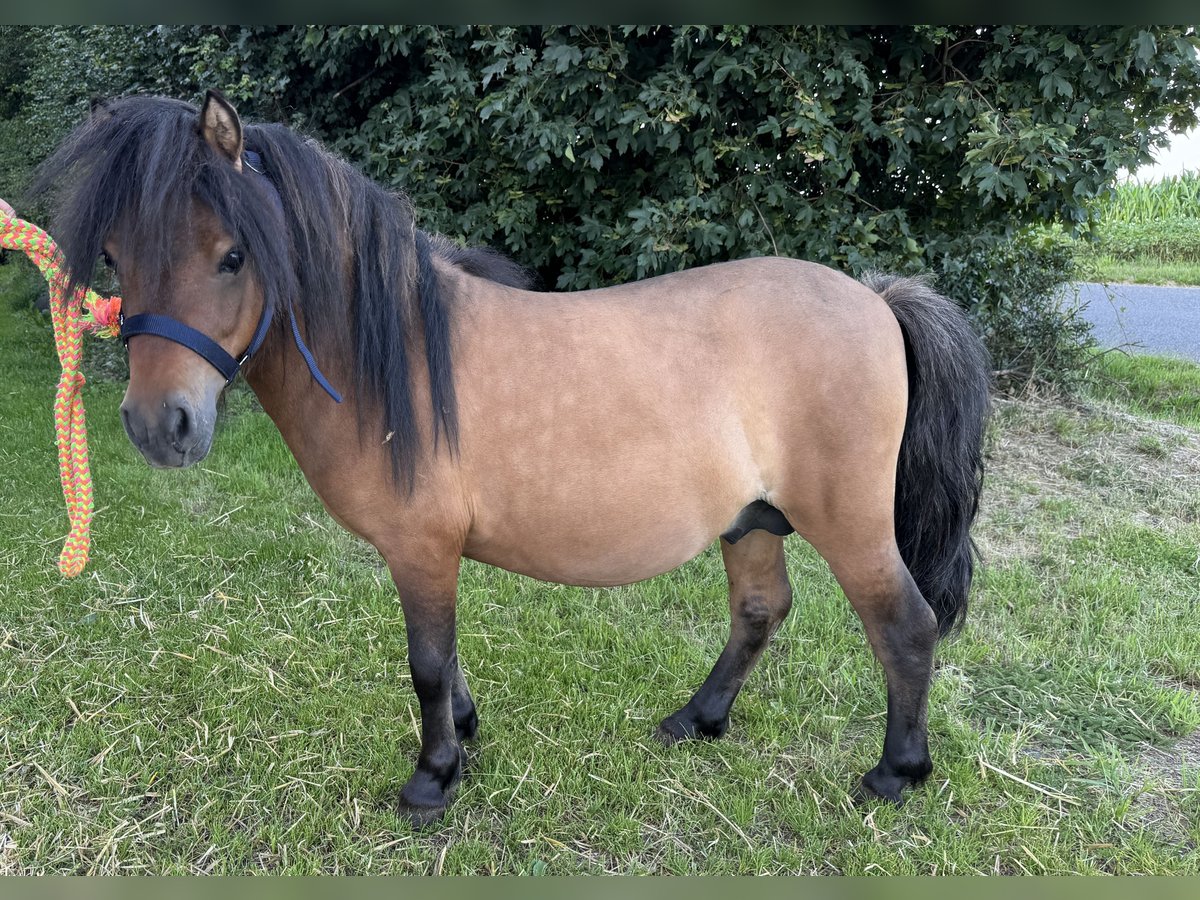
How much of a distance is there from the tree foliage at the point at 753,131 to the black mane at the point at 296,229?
2.72m

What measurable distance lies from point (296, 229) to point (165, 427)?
0.62 m

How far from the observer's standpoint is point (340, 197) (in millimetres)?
2172

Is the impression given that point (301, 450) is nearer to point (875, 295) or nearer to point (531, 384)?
point (531, 384)

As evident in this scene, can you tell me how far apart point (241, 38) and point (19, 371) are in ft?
13.5

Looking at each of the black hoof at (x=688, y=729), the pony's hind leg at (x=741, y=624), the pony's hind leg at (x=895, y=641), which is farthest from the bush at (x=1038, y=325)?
the black hoof at (x=688, y=729)

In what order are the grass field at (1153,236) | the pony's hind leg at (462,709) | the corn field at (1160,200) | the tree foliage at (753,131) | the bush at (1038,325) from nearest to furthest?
the pony's hind leg at (462,709)
the tree foliage at (753,131)
the bush at (1038,325)
the grass field at (1153,236)
the corn field at (1160,200)

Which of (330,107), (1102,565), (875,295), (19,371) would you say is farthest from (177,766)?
(19,371)

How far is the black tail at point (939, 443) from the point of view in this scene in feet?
8.50

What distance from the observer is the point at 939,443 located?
8.73ft

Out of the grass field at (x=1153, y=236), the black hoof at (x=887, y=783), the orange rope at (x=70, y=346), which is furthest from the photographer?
the grass field at (x=1153, y=236)

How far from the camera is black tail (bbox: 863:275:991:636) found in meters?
2.59

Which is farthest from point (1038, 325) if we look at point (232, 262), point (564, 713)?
point (232, 262)

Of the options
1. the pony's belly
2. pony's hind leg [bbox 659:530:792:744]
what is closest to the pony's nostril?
the pony's belly

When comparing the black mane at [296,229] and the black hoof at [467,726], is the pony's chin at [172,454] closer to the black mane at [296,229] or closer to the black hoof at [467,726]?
the black mane at [296,229]
